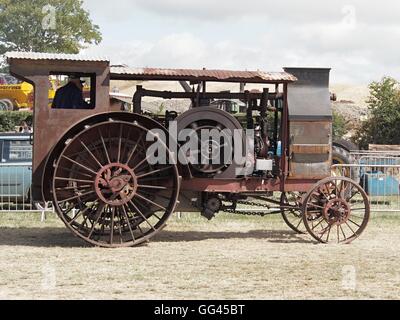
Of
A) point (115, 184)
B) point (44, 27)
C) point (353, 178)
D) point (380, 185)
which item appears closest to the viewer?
point (115, 184)

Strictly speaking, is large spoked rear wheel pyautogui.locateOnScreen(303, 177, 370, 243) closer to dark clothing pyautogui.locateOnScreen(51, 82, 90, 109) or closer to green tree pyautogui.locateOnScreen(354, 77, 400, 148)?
dark clothing pyautogui.locateOnScreen(51, 82, 90, 109)

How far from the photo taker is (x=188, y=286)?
329 inches

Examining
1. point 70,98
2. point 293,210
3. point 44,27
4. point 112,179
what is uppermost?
point 44,27

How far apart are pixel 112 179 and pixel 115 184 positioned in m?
0.08

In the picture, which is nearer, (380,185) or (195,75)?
(195,75)

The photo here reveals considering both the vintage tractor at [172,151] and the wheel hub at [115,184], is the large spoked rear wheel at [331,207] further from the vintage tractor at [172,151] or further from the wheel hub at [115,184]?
→ the wheel hub at [115,184]

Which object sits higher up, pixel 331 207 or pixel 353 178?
pixel 353 178

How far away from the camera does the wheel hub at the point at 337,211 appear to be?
1184cm

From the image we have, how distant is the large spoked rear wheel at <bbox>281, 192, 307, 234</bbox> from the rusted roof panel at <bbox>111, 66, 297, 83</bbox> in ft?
5.86

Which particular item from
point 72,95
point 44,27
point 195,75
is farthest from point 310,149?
point 44,27

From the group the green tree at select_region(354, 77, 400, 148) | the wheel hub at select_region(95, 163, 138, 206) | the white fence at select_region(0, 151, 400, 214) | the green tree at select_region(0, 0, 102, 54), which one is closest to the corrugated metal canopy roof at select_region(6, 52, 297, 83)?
the wheel hub at select_region(95, 163, 138, 206)

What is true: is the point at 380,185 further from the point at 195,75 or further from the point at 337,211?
Answer: the point at 195,75

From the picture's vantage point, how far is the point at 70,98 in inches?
451

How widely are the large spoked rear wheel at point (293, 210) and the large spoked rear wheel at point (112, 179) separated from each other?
6.26ft
